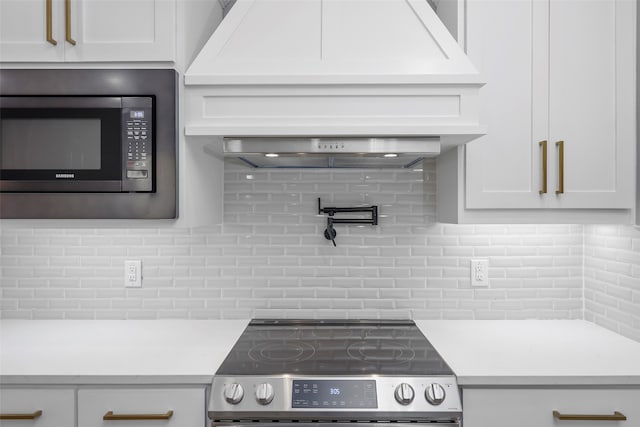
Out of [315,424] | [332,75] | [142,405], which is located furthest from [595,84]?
[142,405]

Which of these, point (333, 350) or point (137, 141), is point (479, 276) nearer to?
point (333, 350)

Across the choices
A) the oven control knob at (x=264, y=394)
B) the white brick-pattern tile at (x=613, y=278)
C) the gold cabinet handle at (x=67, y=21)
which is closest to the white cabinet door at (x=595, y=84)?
the white brick-pattern tile at (x=613, y=278)

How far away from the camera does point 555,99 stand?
1.67 meters

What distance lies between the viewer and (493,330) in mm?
1878

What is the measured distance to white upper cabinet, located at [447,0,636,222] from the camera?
167cm

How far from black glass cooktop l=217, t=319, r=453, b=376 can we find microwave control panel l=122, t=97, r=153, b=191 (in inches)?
28.4

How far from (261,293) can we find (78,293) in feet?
2.81

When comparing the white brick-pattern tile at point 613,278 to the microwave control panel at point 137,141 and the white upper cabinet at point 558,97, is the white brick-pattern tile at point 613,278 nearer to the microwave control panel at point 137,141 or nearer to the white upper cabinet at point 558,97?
the white upper cabinet at point 558,97

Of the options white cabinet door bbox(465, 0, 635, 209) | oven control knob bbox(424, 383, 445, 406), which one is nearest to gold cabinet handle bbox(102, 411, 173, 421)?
oven control knob bbox(424, 383, 445, 406)

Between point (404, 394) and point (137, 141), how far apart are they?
1.24 m

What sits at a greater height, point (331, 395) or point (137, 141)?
point (137, 141)

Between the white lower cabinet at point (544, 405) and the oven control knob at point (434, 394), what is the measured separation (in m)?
0.10

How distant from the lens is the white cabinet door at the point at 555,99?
5.48 feet

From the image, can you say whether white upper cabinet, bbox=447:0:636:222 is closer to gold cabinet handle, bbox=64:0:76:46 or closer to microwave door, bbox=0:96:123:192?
microwave door, bbox=0:96:123:192
